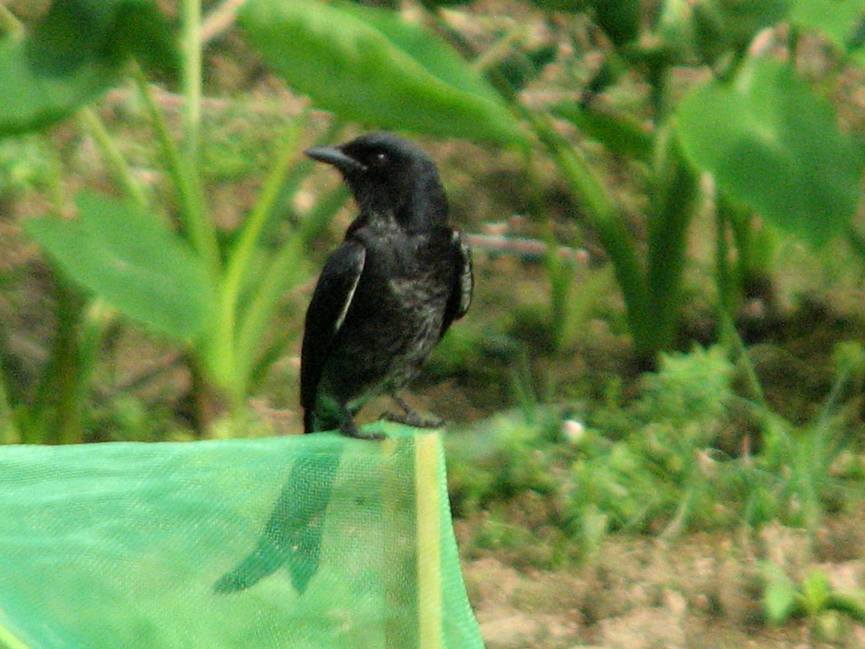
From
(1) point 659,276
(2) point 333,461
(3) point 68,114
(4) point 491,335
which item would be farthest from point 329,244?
(2) point 333,461

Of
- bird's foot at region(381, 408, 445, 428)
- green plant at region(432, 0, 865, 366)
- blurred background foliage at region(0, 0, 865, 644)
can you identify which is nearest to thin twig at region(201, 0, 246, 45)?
blurred background foliage at region(0, 0, 865, 644)

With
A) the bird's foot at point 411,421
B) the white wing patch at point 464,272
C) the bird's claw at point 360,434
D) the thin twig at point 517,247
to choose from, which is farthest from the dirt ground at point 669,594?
the thin twig at point 517,247

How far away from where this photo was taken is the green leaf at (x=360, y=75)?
3295 millimetres

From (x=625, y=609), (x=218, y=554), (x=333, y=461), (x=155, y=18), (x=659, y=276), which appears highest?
(x=155, y=18)

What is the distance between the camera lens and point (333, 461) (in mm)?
2129

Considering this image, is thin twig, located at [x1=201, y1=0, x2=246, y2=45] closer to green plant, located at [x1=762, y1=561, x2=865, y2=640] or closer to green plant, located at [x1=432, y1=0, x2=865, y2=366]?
green plant, located at [x1=432, y1=0, x2=865, y2=366]

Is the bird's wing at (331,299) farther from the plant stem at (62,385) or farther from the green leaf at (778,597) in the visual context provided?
the green leaf at (778,597)

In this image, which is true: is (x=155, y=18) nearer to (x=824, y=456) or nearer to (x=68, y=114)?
(x=68, y=114)

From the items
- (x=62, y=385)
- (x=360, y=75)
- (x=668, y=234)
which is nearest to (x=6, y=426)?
(x=62, y=385)

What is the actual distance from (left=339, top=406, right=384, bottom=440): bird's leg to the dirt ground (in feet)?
2.04

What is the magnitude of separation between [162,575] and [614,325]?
2849mm

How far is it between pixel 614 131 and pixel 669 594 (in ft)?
5.53

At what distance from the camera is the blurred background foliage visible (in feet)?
11.2

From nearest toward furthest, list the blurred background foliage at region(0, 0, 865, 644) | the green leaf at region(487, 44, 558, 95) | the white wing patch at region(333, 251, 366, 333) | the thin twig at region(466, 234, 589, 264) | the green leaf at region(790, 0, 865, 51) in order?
1. the white wing patch at region(333, 251, 366, 333)
2. the blurred background foliage at region(0, 0, 865, 644)
3. the green leaf at region(790, 0, 865, 51)
4. the green leaf at region(487, 44, 558, 95)
5. the thin twig at region(466, 234, 589, 264)
